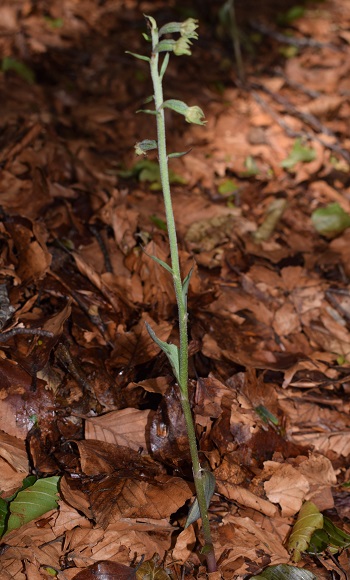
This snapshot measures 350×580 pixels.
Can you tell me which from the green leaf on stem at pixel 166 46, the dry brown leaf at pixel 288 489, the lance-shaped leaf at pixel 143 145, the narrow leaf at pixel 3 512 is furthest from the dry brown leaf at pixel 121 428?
the green leaf on stem at pixel 166 46

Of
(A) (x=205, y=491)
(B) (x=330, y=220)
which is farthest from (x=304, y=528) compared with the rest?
(B) (x=330, y=220)

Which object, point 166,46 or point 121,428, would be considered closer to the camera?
point 166,46

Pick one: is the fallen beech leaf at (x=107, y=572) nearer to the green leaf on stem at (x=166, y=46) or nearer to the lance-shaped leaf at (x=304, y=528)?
the lance-shaped leaf at (x=304, y=528)

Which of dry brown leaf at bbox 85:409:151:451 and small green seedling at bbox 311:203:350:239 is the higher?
small green seedling at bbox 311:203:350:239

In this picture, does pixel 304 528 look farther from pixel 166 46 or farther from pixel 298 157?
pixel 298 157

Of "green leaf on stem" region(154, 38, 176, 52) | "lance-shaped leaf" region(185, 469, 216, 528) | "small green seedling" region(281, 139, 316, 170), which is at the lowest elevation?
"lance-shaped leaf" region(185, 469, 216, 528)

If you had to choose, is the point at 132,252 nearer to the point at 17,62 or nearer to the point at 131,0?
the point at 17,62

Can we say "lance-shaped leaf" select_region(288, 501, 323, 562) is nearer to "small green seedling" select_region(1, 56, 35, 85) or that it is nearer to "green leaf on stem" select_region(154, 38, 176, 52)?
"green leaf on stem" select_region(154, 38, 176, 52)

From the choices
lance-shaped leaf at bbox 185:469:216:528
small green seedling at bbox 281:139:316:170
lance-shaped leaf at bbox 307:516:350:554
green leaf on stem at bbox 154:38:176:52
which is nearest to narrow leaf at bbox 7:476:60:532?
lance-shaped leaf at bbox 185:469:216:528
